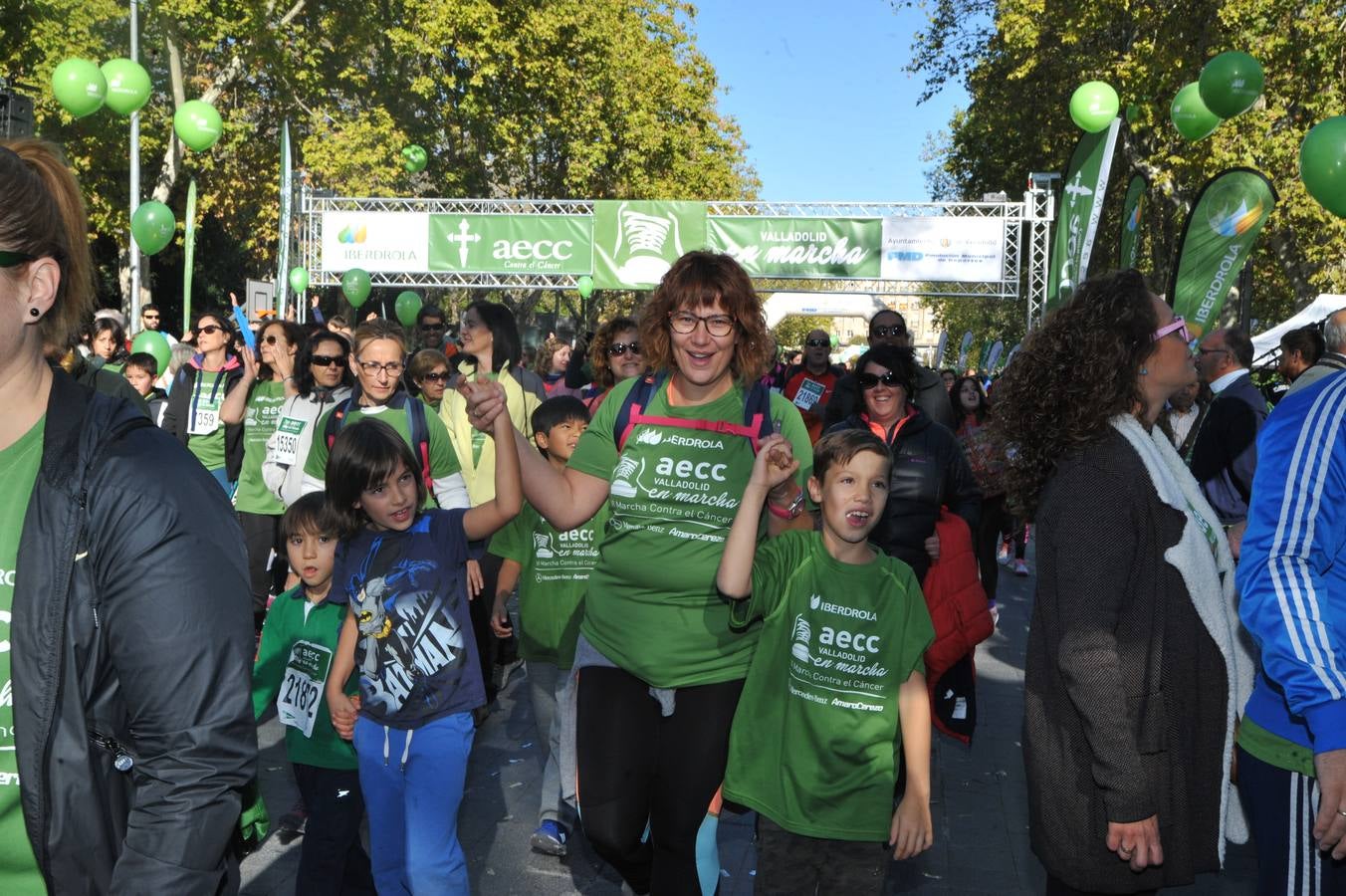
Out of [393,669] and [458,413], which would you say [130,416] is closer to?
[393,669]

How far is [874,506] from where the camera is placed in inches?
141

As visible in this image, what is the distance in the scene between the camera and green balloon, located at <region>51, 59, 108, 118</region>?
13359 mm

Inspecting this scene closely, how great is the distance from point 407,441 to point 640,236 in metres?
18.2

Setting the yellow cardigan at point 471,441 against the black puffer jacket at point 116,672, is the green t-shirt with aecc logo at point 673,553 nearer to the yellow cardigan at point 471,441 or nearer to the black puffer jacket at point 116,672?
the black puffer jacket at point 116,672

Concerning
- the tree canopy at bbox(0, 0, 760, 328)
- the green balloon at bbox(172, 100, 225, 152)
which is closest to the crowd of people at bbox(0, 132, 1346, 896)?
the green balloon at bbox(172, 100, 225, 152)

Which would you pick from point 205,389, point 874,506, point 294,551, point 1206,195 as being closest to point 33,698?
point 874,506

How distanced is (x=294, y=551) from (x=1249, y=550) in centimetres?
295

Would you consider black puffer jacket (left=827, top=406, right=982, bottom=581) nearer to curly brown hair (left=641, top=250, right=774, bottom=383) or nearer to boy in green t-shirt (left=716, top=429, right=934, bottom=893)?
curly brown hair (left=641, top=250, right=774, bottom=383)

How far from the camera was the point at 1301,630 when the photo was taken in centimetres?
250

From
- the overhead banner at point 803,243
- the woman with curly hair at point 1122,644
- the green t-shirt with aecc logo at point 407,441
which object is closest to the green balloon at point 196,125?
the overhead banner at point 803,243

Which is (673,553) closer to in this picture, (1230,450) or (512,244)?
(1230,450)

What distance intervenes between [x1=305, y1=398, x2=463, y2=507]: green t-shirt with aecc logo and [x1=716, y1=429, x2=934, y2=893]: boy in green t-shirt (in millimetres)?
2176

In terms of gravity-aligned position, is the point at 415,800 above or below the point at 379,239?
below

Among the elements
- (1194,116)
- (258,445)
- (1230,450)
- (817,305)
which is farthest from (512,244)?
(1230,450)
